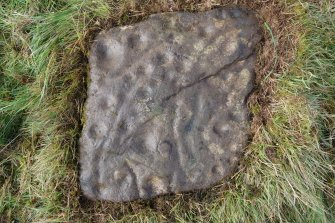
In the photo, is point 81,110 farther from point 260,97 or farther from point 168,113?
point 260,97

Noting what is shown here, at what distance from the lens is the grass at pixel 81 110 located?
2258mm

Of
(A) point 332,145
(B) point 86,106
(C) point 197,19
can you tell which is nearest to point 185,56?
(C) point 197,19

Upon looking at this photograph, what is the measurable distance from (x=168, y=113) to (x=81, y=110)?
47 centimetres

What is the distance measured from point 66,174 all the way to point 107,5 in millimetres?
926

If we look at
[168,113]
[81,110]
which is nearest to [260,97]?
[168,113]

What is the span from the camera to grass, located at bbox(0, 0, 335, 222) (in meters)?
2.26

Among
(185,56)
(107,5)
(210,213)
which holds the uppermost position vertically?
(107,5)

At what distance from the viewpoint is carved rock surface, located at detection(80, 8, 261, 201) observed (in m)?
2.31

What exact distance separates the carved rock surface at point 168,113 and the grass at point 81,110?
0.07 m

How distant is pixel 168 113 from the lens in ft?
7.61

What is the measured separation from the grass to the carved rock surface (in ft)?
0.24

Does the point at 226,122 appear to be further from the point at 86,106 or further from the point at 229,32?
the point at 86,106

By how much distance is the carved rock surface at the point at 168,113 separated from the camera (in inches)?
91.0

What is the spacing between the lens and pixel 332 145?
2.30m
